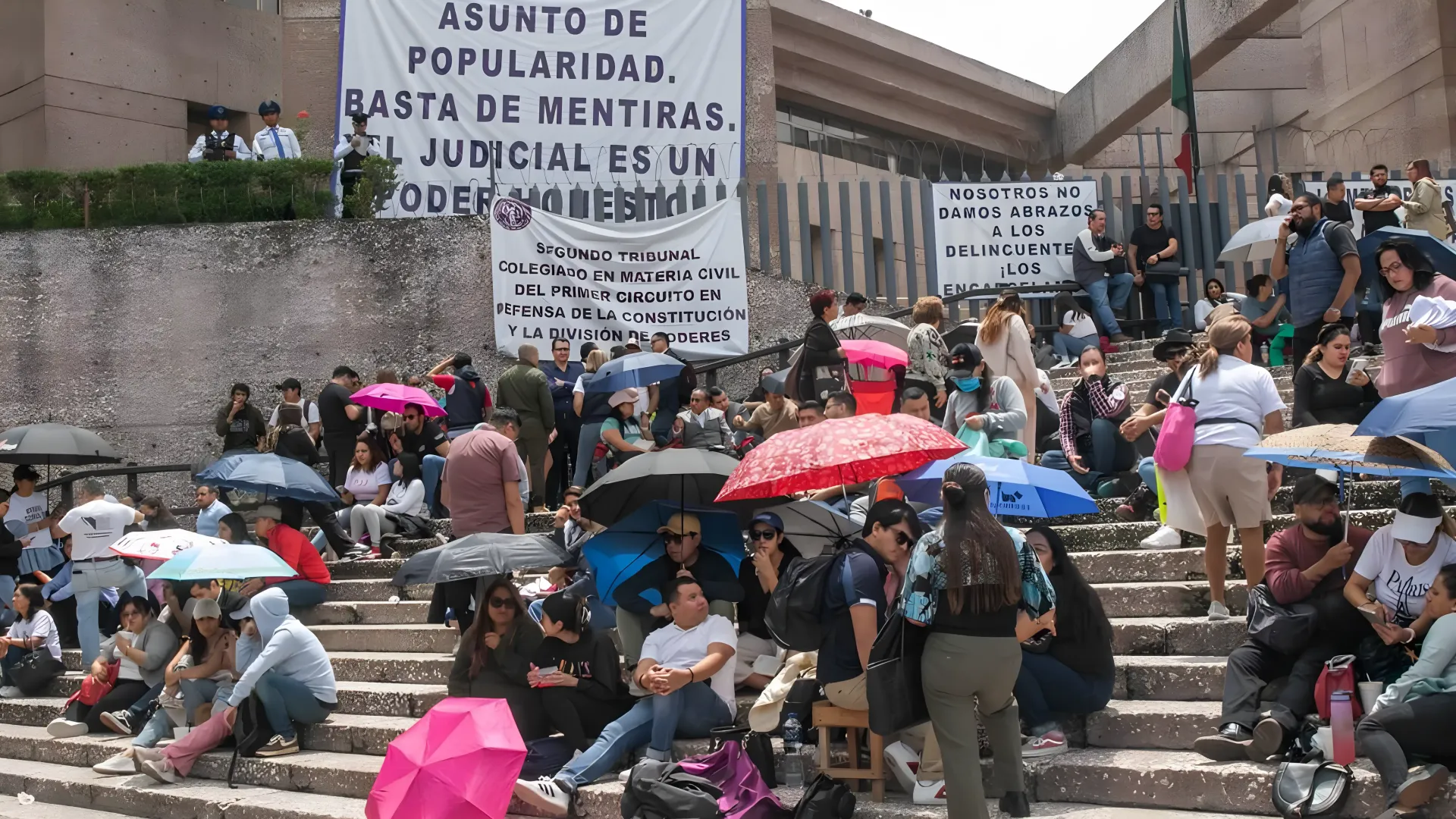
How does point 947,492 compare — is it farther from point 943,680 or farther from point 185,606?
point 185,606

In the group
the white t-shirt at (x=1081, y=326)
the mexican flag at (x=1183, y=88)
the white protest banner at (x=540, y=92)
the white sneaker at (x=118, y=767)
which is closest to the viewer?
Answer: the white sneaker at (x=118, y=767)

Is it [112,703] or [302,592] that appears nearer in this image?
[112,703]

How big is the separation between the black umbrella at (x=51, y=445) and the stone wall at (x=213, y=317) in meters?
0.98

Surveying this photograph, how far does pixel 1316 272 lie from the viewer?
38.3 ft

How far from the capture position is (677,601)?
8039 millimetres

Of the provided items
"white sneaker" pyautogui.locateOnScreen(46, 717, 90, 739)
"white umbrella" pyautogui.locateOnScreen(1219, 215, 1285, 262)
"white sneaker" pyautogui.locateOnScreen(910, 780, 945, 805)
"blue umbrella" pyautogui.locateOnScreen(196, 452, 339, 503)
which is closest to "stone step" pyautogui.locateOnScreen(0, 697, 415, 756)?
"white sneaker" pyautogui.locateOnScreen(46, 717, 90, 739)

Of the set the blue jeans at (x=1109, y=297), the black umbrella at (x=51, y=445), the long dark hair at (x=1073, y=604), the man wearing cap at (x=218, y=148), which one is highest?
the man wearing cap at (x=218, y=148)

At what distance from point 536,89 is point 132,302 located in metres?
4.89

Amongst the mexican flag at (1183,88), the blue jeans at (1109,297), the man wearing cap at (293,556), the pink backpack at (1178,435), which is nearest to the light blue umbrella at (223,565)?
the man wearing cap at (293,556)

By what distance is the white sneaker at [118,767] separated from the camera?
9.88 m

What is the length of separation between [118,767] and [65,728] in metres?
1.19

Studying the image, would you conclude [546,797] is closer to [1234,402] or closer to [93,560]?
[1234,402]

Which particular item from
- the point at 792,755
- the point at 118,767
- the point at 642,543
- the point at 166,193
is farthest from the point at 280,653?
the point at 166,193

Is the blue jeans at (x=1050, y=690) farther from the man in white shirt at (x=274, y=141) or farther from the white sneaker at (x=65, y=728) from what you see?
the man in white shirt at (x=274, y=141)
